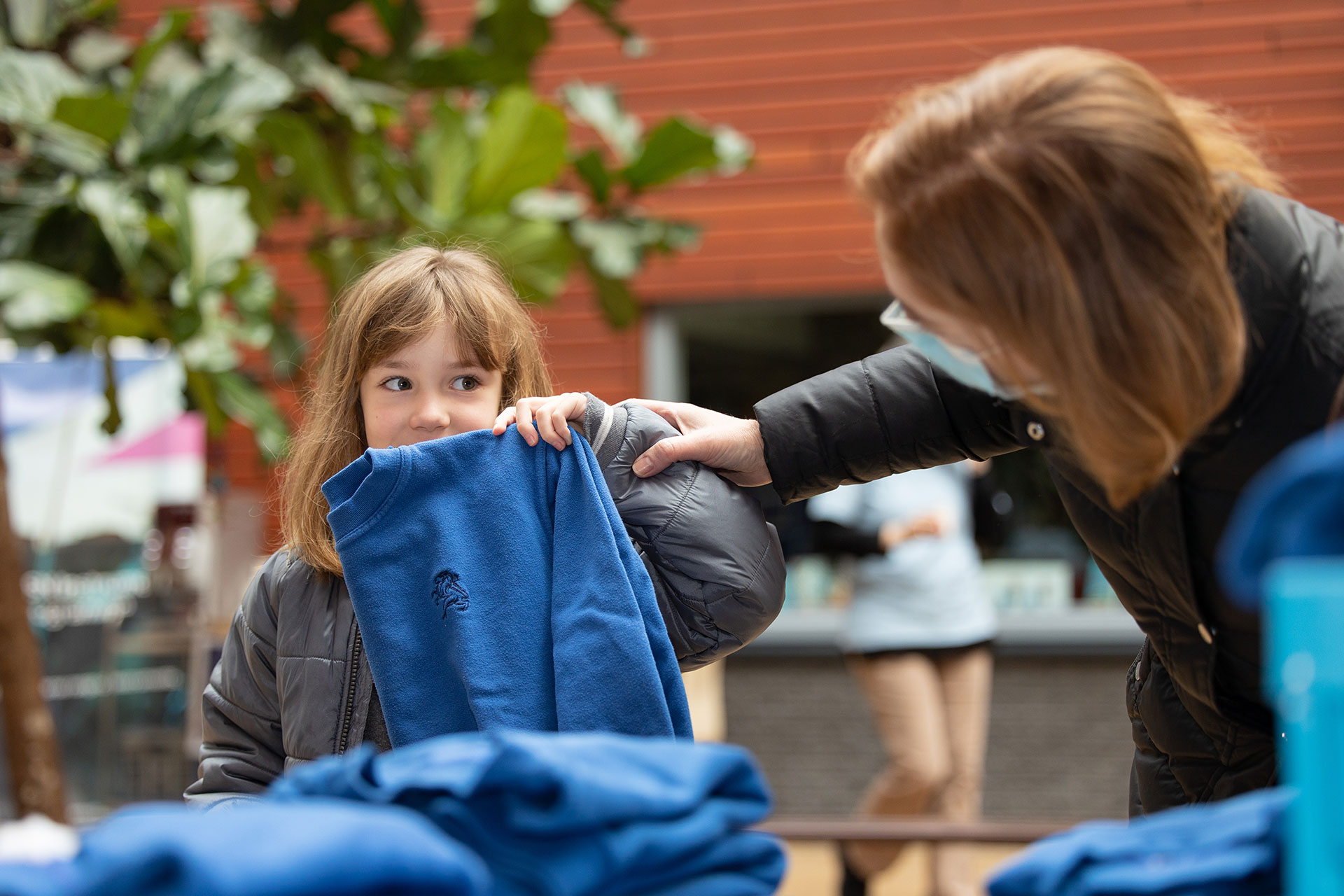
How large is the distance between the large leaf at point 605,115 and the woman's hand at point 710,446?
2752 millimetres

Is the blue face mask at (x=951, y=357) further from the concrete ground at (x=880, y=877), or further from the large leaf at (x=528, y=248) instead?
the concrete ground at (x=880, y=877)

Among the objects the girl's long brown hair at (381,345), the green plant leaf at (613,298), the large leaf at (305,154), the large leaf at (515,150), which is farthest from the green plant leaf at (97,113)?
the girl's long brown hair at (381,345)

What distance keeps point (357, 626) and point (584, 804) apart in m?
0.72

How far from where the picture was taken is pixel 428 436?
1.52 meters

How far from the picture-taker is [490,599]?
Result: 4.27 ft

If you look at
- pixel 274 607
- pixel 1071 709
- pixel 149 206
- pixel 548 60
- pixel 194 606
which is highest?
pixel 548 60

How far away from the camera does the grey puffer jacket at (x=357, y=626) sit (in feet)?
4.58

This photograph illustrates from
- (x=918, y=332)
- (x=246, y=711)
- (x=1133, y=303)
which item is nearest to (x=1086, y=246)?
(x=1133, y=303)

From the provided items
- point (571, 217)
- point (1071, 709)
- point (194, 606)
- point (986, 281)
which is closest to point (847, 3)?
point (571, 217)

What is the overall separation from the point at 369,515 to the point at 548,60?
4804 millimetres

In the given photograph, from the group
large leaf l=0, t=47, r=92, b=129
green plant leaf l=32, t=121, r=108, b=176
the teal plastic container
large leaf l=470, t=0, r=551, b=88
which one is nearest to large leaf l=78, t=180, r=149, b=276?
green plant leaf l=32, t=121, r=108, b=176

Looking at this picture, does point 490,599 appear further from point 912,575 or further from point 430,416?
point 912,575

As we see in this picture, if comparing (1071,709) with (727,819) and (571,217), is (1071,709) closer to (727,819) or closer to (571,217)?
(571,217)

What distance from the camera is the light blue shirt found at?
3.91 metres
